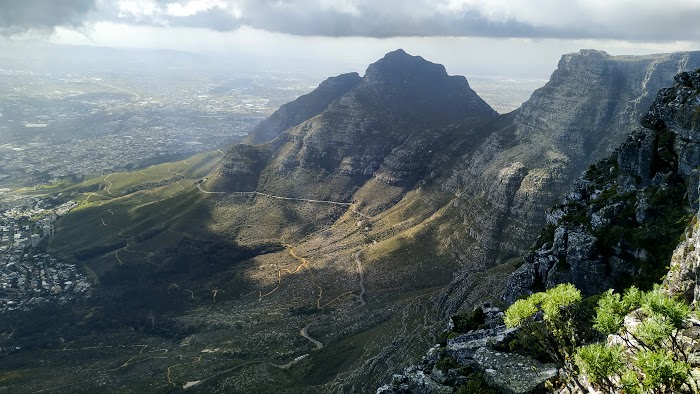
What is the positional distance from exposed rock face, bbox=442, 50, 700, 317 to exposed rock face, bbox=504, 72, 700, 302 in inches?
3170

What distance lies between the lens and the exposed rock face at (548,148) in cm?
15588

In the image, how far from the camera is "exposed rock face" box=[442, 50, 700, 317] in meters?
156

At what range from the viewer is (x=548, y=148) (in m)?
176

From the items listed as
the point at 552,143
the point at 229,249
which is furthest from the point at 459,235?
the point at 229,249

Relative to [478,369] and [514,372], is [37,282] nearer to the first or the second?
[478,369]

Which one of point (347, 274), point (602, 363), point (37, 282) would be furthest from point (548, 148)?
point (37, 282)

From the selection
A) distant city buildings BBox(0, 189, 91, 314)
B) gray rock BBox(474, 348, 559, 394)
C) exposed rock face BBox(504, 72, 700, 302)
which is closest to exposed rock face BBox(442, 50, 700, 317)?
exposed rock face BBox(504, 72, 700, 302)

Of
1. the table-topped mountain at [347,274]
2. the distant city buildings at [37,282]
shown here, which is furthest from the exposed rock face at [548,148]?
the distant city buildings at [37,282]

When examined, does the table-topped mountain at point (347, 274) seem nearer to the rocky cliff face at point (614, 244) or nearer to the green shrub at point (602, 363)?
the rocky cliff face at point (614, 244)

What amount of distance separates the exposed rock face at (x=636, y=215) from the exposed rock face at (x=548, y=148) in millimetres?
80529

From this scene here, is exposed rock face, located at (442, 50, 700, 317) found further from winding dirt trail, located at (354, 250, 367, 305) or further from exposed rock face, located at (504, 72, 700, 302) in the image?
exposed rock face, located at (504, 72, 700, 302)

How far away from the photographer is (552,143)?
177250mm

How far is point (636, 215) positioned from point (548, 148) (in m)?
122

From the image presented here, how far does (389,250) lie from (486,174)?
4886 centimetres
